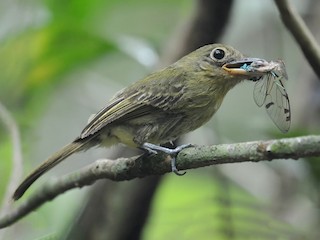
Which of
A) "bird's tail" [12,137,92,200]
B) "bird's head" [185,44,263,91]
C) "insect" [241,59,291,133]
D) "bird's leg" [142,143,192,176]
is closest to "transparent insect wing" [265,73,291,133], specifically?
"insect" [241,59,291,133]

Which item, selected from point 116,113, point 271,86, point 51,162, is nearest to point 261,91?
point 271,86

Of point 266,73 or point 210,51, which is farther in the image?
point 210,51

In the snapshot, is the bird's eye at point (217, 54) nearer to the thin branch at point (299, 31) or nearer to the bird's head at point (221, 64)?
the bird's head at point (221, 64)

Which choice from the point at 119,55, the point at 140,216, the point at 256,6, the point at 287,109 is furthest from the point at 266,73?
the point at 256,6

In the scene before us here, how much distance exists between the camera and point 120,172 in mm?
2375

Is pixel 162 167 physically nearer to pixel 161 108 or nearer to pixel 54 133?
pixel 161 108

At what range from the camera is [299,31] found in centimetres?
255

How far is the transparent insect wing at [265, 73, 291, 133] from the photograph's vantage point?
2291 mm

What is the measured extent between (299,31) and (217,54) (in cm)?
30

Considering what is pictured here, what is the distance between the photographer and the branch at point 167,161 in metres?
1.73

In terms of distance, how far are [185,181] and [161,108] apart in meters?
2.09

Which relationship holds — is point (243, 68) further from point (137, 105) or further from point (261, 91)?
point (137, 105)

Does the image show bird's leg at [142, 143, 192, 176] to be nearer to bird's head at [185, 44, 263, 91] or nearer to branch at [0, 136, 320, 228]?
branch at [0, 136, 320, 228]

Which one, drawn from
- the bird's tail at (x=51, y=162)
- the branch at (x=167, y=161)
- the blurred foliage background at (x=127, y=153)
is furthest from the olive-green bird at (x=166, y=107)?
the blurred foliage background at (x=127, y=153)
